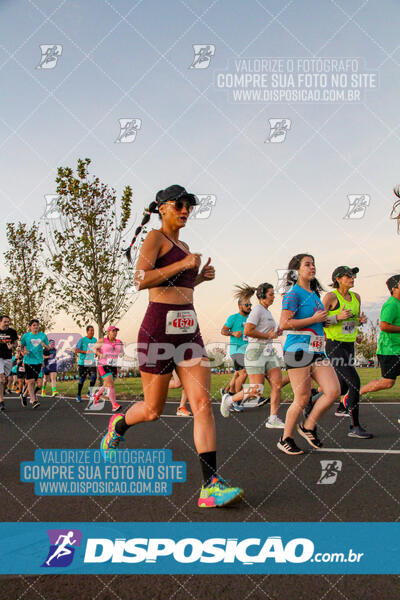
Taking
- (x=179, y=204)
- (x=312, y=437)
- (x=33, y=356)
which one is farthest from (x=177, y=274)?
(x=33, y=356)

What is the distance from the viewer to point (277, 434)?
23.3 feet

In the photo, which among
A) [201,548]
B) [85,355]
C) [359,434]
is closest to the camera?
[201,548]

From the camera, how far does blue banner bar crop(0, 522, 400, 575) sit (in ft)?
9.60

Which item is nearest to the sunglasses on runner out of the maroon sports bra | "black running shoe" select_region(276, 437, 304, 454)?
the maroon sports bra

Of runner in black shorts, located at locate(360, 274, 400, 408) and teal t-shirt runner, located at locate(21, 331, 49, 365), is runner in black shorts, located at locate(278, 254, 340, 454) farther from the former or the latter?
teal t-shirt runner, located at locate(21, 331, 49, 365)

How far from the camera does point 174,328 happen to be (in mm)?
4164

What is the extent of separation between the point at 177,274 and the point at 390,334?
4.37 m

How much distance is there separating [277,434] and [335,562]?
164 inches

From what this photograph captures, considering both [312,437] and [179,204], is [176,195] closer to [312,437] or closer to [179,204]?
[179,204]

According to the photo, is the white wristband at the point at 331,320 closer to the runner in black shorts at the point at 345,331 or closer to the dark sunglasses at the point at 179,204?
the runner in black shorts at the point at 345,331

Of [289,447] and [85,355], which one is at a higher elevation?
[289,447]

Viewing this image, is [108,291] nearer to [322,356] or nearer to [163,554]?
[322,356]

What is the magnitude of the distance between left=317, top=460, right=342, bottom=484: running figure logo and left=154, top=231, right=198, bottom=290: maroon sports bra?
186cm

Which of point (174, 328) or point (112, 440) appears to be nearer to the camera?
point (174, 328)
